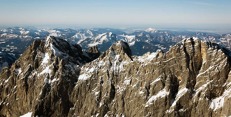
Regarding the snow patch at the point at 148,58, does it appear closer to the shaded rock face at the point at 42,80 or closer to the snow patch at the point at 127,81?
the snow patch at the point at 127,81

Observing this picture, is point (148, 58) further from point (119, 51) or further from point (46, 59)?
point (46, 59)

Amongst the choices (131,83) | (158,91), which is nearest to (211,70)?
(158,91)

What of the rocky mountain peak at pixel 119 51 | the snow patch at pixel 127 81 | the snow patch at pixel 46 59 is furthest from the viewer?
the snow patch at pixel 46 59

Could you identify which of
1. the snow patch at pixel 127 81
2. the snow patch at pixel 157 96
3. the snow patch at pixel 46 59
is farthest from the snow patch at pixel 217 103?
the snow patch at pixel 46 59

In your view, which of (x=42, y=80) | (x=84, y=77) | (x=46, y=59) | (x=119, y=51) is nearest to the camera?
(x=119, y=51)

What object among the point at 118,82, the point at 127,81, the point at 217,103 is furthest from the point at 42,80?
the point at 217,103

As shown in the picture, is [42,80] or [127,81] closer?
[127,81]

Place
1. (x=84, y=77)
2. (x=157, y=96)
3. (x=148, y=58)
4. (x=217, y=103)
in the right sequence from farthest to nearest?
(x=84, y=77), (x=148, y=58), (x=157, y=96), (x=217, y=103)

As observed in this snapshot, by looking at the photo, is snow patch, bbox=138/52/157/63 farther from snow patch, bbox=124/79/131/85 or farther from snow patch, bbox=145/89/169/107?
snow patch, bbox=145/89/169/107

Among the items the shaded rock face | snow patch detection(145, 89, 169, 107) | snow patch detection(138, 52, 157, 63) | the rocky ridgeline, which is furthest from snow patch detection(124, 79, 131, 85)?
the shaded rock face

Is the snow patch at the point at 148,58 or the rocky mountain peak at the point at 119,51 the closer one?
the snow patch at the point at 148,58
